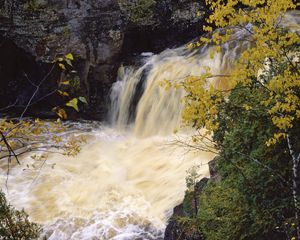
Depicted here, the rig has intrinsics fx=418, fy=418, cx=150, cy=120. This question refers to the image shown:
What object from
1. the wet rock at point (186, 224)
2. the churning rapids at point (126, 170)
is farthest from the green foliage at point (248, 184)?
the churning rapids at point (126, 170)

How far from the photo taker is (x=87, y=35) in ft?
44.0

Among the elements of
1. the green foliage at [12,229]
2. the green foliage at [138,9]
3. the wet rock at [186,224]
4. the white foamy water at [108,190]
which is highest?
the green foliage at [138,9]

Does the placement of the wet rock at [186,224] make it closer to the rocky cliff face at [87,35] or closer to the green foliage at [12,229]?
the green foliage at [12,229]

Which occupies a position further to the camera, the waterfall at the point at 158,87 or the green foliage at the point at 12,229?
the waterfall at the point at 158,87

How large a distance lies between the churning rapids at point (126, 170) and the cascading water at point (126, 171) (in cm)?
2

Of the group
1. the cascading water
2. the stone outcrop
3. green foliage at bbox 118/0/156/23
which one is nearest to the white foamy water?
the cascading water

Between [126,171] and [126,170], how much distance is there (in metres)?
0.06

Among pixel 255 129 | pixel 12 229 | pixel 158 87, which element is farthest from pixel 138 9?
pixel 12 229

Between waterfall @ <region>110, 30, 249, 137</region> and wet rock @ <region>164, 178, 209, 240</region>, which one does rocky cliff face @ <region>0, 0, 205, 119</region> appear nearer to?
waterfall @ <region>110, 30, 249, 137</region>

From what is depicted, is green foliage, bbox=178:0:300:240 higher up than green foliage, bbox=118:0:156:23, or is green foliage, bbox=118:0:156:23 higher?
green foliage, bbox=118:0:156:23

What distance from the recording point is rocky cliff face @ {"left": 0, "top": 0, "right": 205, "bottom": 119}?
13.2 m

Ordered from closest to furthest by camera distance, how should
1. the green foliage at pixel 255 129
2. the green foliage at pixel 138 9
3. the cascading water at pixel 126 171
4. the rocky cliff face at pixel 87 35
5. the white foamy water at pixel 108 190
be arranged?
1. the green foliage at pixel 255 129
2. the white foamy water at pixel 108 190
3. the cascading water at pixel 126 171
4. the rocky cliff face at pixel 87 35
5. the green foliage at pixel 138 9

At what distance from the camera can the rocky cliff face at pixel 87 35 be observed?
43.2 ft

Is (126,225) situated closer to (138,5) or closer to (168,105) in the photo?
(168,105)
